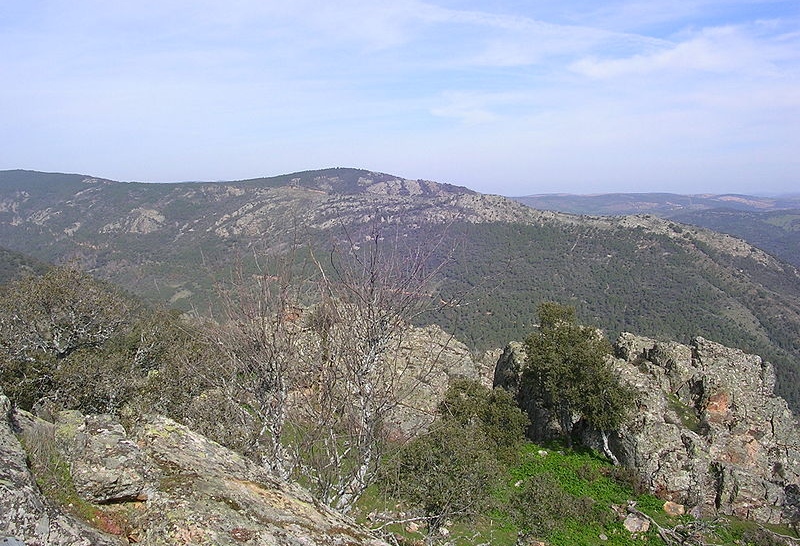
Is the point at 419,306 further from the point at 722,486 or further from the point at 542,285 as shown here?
the point at 542,285

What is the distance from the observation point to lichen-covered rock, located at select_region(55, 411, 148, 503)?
4484 millimetres

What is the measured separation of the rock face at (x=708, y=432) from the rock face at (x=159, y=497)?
624 inches

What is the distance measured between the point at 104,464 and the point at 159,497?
0.79m

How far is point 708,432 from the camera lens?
18750mm

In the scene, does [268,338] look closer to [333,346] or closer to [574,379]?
[333,346]

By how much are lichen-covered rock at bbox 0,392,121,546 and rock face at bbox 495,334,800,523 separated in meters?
17.7

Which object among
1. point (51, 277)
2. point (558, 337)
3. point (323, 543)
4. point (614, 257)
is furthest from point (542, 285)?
point (323, 543)

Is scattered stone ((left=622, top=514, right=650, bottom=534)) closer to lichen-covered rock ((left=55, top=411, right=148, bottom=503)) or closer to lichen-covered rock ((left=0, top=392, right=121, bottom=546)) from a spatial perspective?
lichen-covered rock ((left=55, top=411, right=148, bottom=503))

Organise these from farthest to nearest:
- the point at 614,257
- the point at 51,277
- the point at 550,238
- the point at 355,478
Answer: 1. the point at 550,238
2. the point at 614,257
3. the point at 51,277
4. the point at 355,478

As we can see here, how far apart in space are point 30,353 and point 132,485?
52.9ft

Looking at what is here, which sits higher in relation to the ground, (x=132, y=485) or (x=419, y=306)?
(x=419, y=306)

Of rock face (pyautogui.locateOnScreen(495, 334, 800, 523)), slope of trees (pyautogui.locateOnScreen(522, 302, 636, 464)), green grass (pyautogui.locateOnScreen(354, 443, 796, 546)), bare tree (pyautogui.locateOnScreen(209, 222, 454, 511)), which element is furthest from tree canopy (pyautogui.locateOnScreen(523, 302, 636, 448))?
bare tree (pyautogui.locateOnScreen(209, 222, 454, 511))

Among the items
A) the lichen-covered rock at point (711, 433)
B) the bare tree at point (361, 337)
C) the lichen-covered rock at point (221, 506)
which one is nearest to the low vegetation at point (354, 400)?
the bare tree at point (361, 337)

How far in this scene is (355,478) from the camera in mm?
7445
